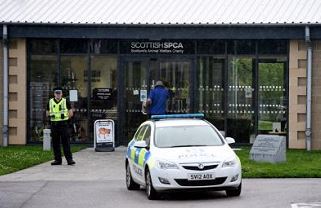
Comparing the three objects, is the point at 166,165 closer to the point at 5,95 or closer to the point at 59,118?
the point at 59,118

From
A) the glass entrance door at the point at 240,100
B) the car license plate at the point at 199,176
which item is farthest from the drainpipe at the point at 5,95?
the car license plate at the point at 199,176

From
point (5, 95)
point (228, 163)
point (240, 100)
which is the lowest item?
point (228, 163)

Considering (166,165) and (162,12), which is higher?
(162,12)

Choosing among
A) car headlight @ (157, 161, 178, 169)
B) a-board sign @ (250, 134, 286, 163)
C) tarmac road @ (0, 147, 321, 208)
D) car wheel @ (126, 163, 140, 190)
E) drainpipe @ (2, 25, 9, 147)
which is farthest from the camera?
drainpipe @ (2, 25, 9, 147)

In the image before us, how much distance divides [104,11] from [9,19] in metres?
2.87

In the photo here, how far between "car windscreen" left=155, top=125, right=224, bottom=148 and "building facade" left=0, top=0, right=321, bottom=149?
925 centimetres

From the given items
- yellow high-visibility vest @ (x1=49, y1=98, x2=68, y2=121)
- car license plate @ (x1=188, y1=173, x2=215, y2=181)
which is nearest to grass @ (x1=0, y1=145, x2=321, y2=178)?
yellow high-visibility vest @ (x1=49, y1=98, x2=68, y2=121)

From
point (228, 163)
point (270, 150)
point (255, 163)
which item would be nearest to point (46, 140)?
point (255, 163)

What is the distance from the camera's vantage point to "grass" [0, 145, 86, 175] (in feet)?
64.4

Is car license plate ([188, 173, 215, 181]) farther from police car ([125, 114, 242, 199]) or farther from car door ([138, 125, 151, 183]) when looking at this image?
car door ([138, 125, 151, 183])

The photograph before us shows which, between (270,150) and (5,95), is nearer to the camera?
(270,150)

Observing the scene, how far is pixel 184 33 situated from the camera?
24172mm

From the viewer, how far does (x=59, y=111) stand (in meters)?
20.4

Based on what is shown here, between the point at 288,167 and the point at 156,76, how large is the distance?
24.3ft
